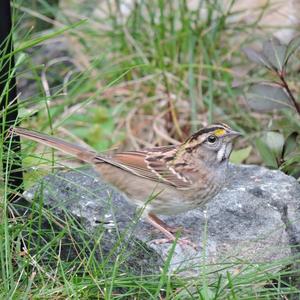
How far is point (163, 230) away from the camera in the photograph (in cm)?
394

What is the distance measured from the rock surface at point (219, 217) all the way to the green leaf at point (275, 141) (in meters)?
0.28

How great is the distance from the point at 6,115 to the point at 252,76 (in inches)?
104

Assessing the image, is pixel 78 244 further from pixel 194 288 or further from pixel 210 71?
pixel 210 71

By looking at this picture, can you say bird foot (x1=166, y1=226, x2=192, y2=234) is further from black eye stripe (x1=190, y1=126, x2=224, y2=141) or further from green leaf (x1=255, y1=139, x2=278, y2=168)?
green leaf (x1=255, y1=139, x2=278, y2=168)

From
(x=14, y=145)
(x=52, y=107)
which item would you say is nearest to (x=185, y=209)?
(x=14, y=145)

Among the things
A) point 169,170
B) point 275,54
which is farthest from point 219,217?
point 275,54

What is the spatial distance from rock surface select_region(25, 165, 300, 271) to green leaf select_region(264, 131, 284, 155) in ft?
0.93

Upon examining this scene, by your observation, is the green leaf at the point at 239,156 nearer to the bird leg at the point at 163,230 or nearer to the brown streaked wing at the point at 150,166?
the brown streaked wing at the point at 150,166

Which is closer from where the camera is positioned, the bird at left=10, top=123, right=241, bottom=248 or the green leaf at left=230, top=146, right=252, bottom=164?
the bird at left=10, top=123, right=241, bottom=248

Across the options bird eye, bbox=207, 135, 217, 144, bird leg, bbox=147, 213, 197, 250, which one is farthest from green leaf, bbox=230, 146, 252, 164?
bird leg, bbox=147, 213, 197, 250

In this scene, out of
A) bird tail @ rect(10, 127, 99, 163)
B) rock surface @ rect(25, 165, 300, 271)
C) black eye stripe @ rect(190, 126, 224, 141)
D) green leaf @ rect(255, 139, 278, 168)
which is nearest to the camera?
rock surface @ rect(25, 165, 300, 271)

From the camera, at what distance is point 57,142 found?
414 centimetres

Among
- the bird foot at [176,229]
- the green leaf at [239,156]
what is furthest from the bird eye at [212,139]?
the green leaf at [239,156]

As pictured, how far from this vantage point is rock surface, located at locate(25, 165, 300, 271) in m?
3.78
